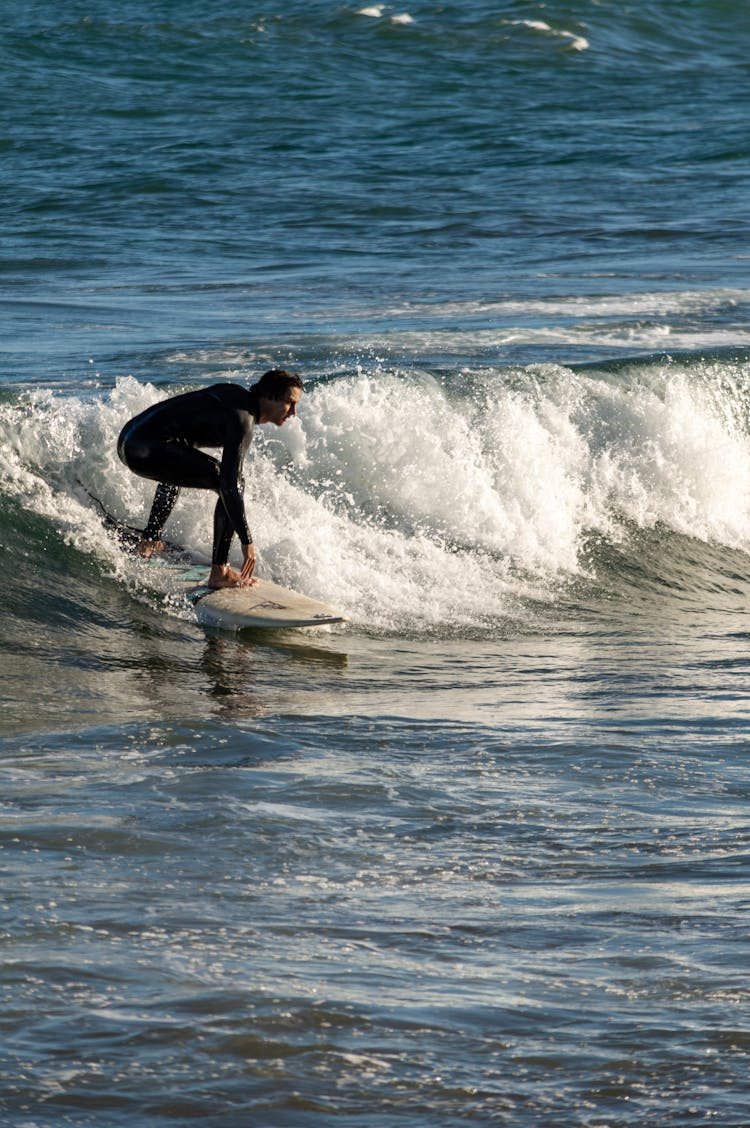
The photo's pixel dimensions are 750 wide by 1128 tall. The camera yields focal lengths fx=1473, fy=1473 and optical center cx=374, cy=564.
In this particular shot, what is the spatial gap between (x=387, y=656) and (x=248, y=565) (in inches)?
36.6

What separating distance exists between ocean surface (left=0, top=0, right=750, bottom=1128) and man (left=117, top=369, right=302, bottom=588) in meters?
0.60

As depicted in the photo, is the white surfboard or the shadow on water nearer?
the shadow on water

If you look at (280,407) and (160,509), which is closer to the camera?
(280,407)

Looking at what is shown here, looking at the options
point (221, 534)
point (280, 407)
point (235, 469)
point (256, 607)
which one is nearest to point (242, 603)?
point (256, 607)

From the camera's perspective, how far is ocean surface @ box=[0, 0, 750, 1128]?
3.57 meters

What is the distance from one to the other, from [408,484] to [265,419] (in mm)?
2814

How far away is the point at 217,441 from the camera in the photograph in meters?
8.30

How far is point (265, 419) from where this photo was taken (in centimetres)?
797

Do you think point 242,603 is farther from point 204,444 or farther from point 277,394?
point 277,394

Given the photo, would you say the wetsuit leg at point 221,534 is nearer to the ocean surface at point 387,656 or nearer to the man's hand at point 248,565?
the man's hand at point 248,565

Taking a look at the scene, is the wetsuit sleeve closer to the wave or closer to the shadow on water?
the shadow on water

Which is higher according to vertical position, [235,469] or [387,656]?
[235,469]

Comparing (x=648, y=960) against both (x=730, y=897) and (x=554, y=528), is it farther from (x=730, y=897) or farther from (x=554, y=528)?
(x=554, y=528)

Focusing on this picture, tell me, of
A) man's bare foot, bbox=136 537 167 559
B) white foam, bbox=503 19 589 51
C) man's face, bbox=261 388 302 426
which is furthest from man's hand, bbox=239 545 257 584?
white foam, bbox=503 19 589 51
